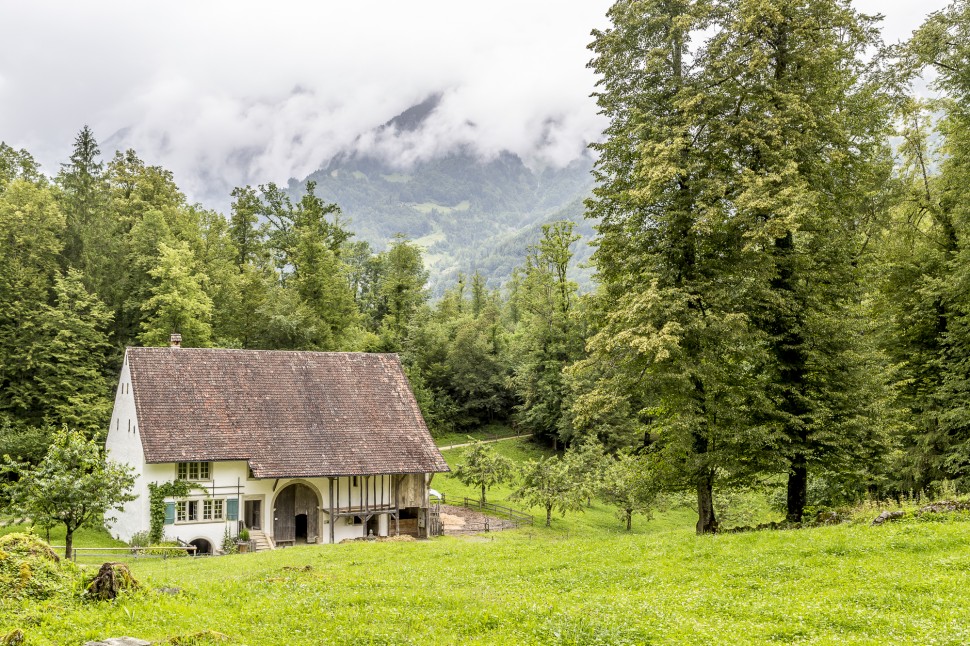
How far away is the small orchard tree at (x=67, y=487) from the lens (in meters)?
23.8

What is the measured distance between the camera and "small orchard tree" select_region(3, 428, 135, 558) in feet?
78.0

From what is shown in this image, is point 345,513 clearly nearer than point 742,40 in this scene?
No

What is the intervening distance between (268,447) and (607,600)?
24.5m

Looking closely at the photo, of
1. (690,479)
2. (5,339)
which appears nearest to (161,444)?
(5,339)

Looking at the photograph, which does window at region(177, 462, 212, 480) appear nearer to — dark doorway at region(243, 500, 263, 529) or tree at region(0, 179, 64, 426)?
dark doorway at region(243, 500, 263, 529)

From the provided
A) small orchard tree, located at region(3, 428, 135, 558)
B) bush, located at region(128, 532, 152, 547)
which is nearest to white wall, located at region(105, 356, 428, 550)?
bush, located at region(128, 532, 152, 547)

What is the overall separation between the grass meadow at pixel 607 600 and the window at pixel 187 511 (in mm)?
16760

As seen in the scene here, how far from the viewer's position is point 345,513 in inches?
1344

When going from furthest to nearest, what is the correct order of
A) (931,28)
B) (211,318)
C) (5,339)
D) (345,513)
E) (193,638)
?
(211,318), (5,339), (345,513), (931,28), (193,638)

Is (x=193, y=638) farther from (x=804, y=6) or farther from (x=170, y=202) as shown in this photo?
(x=170, y=202)

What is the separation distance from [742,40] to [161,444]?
93.0 feet

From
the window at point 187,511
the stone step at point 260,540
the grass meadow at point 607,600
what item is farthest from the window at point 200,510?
the grass meadow at point 607,600

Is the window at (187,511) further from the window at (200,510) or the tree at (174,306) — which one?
the tree at (174,306)

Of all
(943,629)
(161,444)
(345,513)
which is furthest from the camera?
(345,513)
